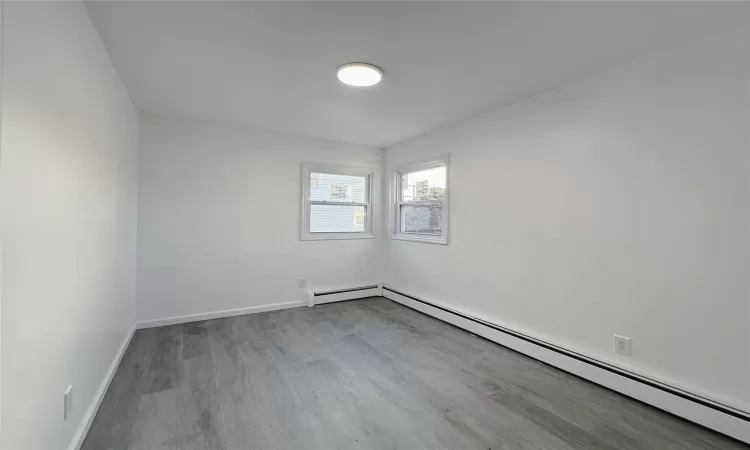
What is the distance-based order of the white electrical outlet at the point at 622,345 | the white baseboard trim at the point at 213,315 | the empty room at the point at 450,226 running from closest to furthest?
the empty room at the point at 450,226 < the white electrical outlet at the point at 622,345 < the white baseboard trim at the point at 213,315

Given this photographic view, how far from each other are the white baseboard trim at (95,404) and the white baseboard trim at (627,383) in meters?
3.08

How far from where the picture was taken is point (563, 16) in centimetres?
175

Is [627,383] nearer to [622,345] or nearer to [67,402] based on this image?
[622,345]

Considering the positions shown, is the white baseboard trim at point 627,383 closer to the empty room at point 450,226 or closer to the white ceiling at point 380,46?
the empty room at point 450,226

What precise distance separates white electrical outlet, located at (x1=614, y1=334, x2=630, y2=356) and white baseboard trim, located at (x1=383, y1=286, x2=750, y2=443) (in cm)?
12

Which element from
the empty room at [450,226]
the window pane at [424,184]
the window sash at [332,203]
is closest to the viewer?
the empty room at [450,226]

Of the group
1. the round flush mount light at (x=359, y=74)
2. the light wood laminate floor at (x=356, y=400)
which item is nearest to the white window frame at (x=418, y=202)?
the light wood laminate floor at (x=356, y=400)

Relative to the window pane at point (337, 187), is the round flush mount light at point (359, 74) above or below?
above

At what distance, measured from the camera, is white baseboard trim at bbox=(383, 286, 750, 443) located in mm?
1803

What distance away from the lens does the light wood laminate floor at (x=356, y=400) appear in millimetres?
1758

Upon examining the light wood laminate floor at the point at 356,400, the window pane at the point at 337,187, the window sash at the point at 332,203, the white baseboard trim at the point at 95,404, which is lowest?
the light wood laminate floor at the point at 356,400

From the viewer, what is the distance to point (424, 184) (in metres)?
4.35

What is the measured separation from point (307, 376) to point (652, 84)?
318 cm

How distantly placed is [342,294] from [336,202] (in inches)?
52.2
